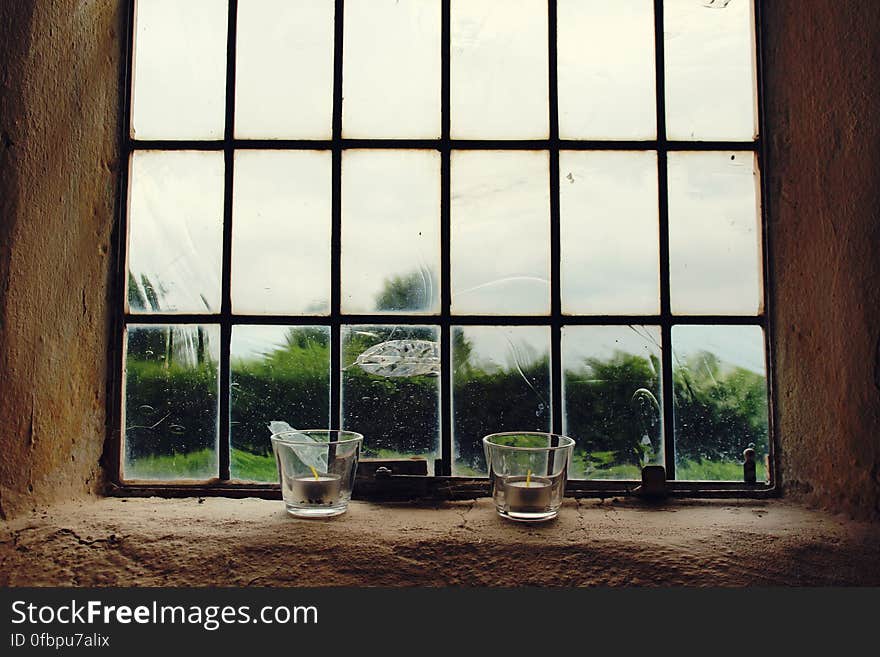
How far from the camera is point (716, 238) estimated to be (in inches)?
35.6

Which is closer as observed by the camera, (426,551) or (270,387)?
(426,551)

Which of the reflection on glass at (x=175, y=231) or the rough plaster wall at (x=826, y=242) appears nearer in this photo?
the rough plaster wall at (x=826, y=242)

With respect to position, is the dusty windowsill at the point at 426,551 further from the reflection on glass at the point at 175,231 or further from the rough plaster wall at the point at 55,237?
the reflection on glass at the point at 175,231

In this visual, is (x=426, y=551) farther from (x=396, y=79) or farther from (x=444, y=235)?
(x=396, y=79)

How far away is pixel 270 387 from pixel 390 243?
0.85 feet

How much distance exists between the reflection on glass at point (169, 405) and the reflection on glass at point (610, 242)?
1.68 ft

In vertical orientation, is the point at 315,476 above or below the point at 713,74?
below

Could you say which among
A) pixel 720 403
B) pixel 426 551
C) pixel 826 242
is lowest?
pixel 426 551

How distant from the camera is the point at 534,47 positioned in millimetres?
922

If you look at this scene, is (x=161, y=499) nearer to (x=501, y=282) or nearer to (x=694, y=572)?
(x=501, y=282)

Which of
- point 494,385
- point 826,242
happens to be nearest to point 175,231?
point 494,385

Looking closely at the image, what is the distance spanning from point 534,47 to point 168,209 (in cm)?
56

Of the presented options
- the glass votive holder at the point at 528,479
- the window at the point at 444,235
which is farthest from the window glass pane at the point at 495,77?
the glass votive holder at the point at 528,479

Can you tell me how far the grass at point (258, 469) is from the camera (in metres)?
0.89
